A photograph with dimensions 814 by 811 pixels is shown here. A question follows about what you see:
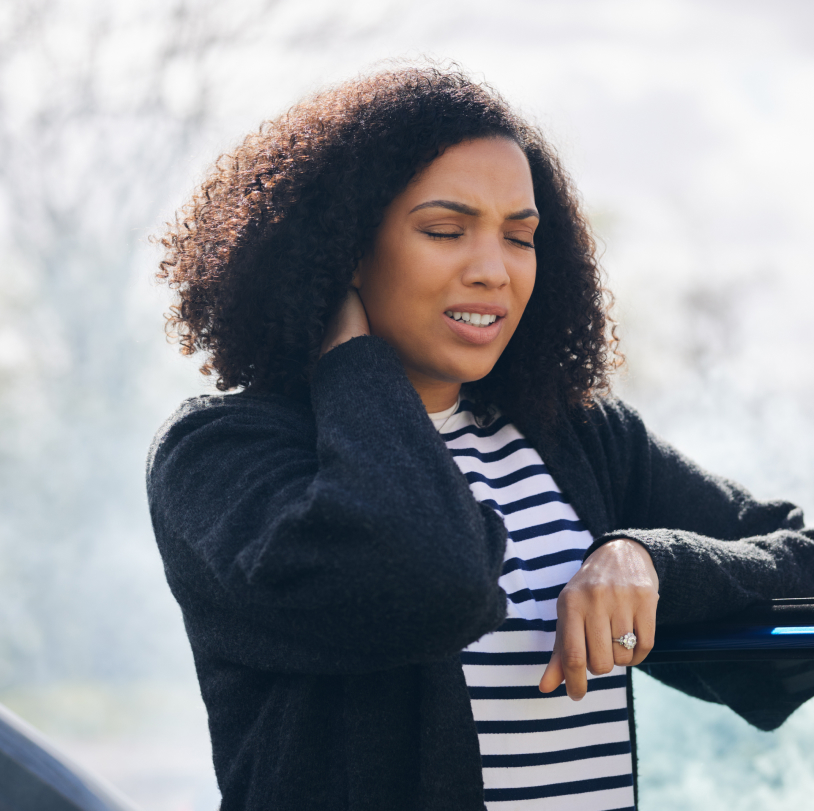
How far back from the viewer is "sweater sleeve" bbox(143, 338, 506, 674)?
903mm

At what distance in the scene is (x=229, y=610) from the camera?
1054 millimetres

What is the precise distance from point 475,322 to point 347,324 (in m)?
0.20

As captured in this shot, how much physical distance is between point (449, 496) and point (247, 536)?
0.25 meters

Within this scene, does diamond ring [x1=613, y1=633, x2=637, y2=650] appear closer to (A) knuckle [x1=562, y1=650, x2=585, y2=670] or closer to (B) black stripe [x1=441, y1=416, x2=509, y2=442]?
(A) knuckle [x1=562, y1=650, x2=585, y2=670]

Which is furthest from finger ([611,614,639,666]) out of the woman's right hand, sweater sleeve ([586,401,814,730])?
the woman's right hand

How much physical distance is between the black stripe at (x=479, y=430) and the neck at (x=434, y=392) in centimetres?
3

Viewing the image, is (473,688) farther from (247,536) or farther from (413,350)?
(413,350)

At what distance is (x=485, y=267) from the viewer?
4.04ft

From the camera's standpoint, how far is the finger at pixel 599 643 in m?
1.06

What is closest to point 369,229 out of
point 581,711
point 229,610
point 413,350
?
point 413,350

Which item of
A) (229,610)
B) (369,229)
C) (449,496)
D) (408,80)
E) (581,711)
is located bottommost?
(581,711)

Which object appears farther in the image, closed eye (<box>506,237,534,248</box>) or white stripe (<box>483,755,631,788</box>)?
closed eye (<box>506,237,534,248</box>)

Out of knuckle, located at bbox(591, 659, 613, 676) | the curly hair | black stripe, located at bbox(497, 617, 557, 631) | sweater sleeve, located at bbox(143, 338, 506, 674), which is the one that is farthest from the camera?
the curly hair

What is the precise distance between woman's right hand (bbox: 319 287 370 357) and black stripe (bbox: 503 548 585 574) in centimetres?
42
